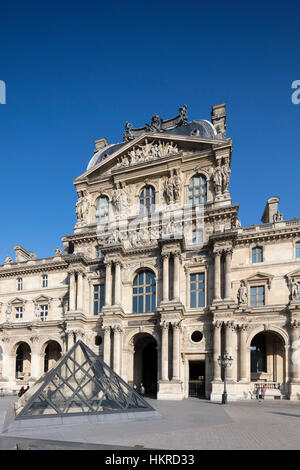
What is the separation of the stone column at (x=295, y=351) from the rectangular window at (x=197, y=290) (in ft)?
24.4

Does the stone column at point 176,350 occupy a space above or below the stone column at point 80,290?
below

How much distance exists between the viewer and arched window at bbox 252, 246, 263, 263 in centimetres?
3395

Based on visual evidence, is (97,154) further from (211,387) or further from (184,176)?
(211,387)

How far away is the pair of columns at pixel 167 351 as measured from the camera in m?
30.4

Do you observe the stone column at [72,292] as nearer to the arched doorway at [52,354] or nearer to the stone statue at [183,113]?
Result: the arched doorway at [52,354]

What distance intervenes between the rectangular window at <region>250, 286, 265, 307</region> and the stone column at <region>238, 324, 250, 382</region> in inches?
107

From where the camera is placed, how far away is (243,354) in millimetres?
30672

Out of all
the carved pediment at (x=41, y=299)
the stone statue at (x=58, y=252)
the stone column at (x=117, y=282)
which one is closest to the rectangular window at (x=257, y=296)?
the stone column at (x=117, y=282)

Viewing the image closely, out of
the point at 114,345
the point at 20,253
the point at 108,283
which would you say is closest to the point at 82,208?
the point at 108,283

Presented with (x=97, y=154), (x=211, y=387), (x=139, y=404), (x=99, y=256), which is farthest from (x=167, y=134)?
(x=139, y=404)

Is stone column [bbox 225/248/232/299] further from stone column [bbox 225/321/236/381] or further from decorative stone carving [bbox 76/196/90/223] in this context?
decorative stone carving [bbox 76/196/90/223]
